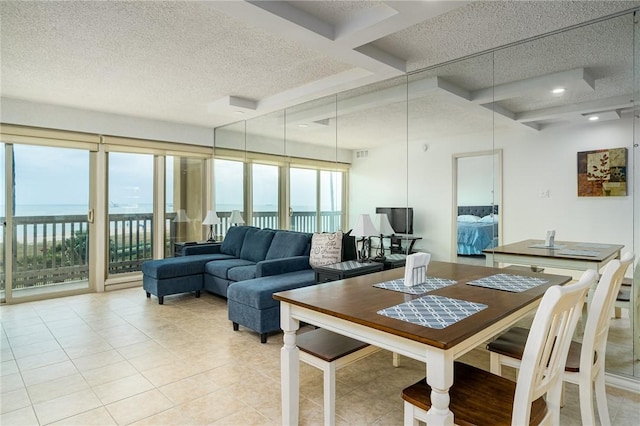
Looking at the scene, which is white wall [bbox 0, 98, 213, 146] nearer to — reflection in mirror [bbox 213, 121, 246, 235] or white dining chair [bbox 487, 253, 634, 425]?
reflection in mirror [bbox 213, 121, 246, 235]

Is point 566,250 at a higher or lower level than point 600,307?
higher

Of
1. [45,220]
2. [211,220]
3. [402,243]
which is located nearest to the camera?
[402,243]

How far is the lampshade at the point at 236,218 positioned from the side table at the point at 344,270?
274 centimetres

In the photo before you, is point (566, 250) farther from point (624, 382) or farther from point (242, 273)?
point (242, 273)

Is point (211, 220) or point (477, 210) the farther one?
point (211, 220)

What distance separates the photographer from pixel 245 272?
3.97 metres

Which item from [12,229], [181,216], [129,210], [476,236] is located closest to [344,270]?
[476,236]

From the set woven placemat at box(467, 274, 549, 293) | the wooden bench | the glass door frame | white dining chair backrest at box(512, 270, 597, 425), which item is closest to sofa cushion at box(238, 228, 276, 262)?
the glass door frame

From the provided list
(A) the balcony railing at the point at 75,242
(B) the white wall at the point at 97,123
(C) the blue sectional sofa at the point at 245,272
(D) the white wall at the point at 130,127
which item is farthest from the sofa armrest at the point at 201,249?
(B) the white wall at the point at 97,123

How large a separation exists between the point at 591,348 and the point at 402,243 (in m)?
2.21

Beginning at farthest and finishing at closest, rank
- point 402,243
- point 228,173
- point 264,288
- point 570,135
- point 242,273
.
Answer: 1. point 228,173
2. point 242,273
3. point 402,243
4. point 264,288
5. point 570,135

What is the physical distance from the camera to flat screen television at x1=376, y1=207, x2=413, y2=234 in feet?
12.1

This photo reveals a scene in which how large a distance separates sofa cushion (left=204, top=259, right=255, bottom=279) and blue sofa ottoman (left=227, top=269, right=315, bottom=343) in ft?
2.54

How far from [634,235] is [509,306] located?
5.30ft
